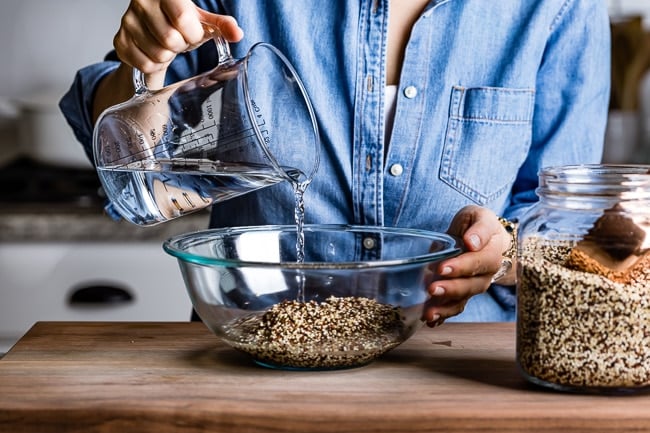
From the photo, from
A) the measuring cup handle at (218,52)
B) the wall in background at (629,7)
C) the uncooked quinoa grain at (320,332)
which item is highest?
the wall in background at (629,7)

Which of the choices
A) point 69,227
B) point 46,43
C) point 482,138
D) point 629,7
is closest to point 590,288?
point 482,138

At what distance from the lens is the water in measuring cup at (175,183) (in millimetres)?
982

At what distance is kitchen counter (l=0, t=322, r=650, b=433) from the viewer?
0.78 m

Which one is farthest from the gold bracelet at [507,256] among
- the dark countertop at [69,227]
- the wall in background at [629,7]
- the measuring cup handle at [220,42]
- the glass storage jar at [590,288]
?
the wall in background at [629,7]

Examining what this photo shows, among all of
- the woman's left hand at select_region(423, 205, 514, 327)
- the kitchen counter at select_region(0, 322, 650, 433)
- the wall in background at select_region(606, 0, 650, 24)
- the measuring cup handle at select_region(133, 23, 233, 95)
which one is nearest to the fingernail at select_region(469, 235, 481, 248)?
the woman's left hand at select_region(423, 205, 514, 327)

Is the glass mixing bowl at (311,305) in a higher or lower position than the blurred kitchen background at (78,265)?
higher

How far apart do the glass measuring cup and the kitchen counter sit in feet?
0.55

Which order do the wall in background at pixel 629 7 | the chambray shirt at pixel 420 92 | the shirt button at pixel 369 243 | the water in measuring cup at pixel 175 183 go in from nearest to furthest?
the water in measuring cup at pixel 175 183, the shirt button at pixel 369 243, the chambray shirt at pixel 420 92, the wall in background at pixel 629 7

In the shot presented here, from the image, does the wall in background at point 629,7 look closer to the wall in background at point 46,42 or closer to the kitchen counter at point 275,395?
the wall in background at point 46,42

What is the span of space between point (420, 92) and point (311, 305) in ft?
1.67

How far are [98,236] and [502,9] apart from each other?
116cm

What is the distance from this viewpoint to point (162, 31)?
941mm

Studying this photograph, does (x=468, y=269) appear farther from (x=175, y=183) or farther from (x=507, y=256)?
(x=175, y=183)

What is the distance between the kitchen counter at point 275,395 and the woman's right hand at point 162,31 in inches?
12.4
